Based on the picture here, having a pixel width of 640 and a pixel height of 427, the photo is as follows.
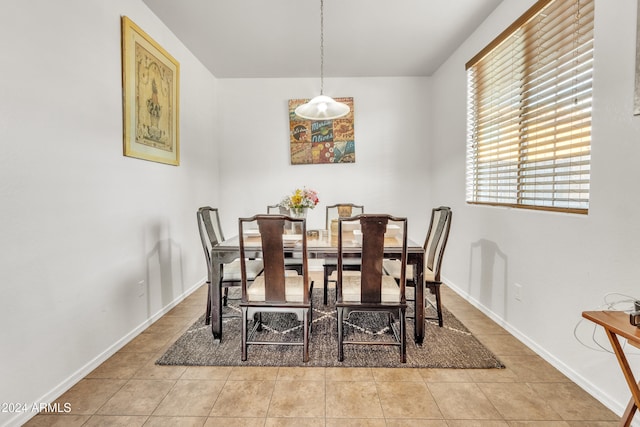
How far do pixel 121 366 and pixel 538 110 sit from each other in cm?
338

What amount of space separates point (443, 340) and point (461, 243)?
1.35m

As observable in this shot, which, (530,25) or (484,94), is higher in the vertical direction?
(530,25)

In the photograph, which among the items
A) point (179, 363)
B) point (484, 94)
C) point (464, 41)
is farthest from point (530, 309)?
point (464, 41)

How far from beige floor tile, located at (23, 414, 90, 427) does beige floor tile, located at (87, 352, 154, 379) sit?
1.10 ft

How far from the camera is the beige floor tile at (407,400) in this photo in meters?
1.60

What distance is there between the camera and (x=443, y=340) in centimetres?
238

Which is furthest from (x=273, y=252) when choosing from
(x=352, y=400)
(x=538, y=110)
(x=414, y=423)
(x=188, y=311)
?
(x=538, y=110)

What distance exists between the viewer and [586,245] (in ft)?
5.84

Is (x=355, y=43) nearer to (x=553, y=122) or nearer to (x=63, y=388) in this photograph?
(x=553, y=122)

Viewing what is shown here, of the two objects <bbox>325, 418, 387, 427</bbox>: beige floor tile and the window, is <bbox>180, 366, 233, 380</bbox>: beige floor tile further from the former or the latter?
the window

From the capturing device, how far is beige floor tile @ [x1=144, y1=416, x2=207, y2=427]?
5.03 ft

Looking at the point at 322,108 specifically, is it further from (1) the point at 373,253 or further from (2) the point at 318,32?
(1) the point at 373,253

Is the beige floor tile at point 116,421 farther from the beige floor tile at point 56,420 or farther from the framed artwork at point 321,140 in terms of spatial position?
the framed artwork at point 321,140

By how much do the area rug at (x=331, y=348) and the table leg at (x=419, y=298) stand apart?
0.10 meters
